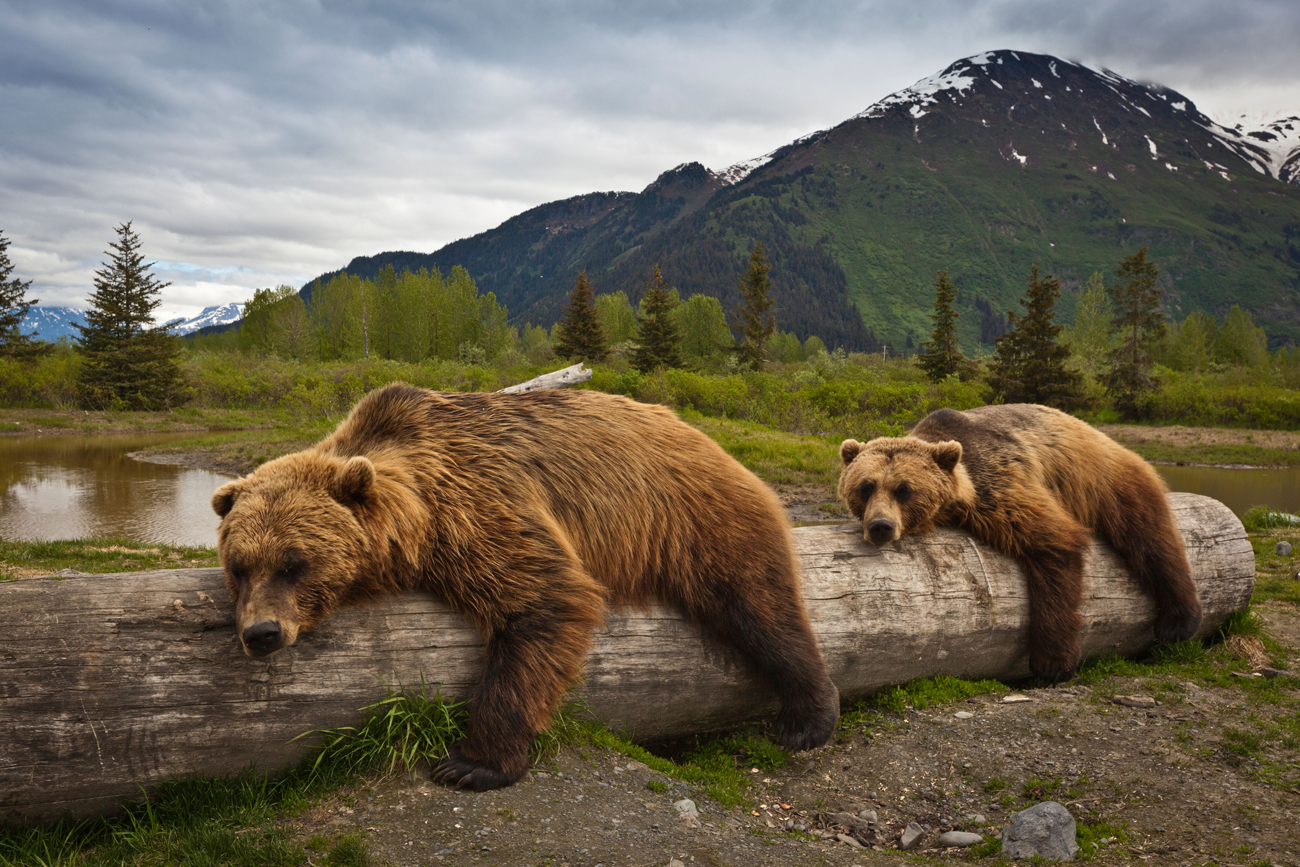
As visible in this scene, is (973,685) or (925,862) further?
(973,685)

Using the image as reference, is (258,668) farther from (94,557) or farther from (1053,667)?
(94,557)

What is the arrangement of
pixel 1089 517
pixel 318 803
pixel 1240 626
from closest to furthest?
pixel 318 803
pixel 1089 517
pixel 1240 626

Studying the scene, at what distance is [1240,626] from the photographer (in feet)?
22.9

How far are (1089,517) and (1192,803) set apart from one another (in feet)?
9.36

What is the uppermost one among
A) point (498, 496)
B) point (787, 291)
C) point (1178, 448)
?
point (787, 291)

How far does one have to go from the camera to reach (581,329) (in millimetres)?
48750

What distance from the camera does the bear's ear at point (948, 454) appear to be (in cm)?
581

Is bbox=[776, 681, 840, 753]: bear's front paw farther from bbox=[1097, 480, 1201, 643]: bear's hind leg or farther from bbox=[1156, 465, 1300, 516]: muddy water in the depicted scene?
bbox=[1156, 465, 1300, 516]: muddy water

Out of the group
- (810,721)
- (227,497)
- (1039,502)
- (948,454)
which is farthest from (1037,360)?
(227,497)

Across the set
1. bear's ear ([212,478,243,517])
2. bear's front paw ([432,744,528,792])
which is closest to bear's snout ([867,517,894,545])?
bear's front paw ([432,744,528,792])

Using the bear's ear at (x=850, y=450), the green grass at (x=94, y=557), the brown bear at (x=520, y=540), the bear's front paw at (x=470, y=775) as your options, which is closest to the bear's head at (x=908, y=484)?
the bear's ear at (x=850, y=450)

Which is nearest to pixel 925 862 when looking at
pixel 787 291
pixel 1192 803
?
pixel 1192 803

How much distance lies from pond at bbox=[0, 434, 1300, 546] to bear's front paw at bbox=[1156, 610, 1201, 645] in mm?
11654

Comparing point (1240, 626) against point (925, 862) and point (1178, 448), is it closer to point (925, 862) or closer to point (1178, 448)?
point (925, 862)
